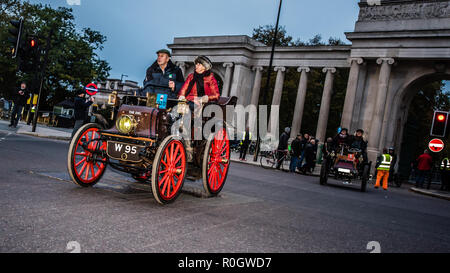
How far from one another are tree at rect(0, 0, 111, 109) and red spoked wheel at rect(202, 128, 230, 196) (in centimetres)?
4284

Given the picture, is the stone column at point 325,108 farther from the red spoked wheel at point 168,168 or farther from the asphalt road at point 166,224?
the red spoked wheel at point 168,168

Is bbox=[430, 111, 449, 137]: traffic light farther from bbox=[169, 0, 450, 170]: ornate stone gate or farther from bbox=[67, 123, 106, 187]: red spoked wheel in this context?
bbox=[169, 0, 450, 170]: ornate stone gate

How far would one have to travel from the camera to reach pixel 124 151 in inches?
199

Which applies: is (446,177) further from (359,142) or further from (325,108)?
(359,142)

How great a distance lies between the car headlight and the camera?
511 cm

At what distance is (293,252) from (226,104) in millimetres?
3607

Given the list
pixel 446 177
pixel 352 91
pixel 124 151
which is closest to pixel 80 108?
pixel 124 151

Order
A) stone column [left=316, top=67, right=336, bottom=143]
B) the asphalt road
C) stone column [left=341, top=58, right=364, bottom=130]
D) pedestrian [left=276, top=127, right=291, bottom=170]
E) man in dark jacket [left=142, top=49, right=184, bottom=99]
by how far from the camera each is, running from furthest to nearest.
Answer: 1. stone column [left=316, top=67, right=336, bottom=143]
2. stone column [left=341, top=58, right=364, bottom=130]
3. pedestrian [left=276, top=127, right=291, bottom=170]
4. man in dark jacket [left=142, top=49, right=184, bottom=99]
5. the asphalt road

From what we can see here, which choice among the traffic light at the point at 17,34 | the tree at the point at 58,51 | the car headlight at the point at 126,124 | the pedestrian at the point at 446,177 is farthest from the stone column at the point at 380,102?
the tree at the point at 58,51

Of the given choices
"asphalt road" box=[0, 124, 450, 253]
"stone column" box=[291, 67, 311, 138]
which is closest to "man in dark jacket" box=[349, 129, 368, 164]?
"asphalt road" box=[0, 124, 450, 253]

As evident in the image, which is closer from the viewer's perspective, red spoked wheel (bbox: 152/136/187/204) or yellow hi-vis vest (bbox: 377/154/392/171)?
red spoked wheel (bbox: 152/136/187/204)

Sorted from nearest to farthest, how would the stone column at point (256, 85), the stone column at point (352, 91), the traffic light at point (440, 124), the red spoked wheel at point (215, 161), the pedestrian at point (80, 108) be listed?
the red spoked wheel at point (215, 161) → the traffic light at point (440, 124) → the pedestrian at point (80, 108) → the stone column at point (352, 91) → the stone column at point (256, 85)

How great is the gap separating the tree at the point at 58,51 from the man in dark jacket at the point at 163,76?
42240 millimetres

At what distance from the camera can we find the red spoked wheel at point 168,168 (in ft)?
15.4
